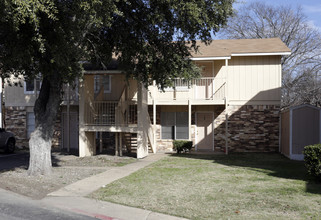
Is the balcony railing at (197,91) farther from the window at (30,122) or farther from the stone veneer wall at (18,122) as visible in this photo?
the window at (30,122)

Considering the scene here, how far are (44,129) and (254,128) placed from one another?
1154cm

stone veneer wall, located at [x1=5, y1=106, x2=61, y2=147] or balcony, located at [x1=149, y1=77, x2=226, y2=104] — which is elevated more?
balcony, located at [x1=149, y1=77, x2=226, y2=104]

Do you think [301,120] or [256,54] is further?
[256,54]

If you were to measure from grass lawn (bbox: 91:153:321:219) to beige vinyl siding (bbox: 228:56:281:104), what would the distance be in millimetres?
6689

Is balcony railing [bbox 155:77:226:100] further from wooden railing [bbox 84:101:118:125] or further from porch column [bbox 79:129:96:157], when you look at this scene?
porch column [bbox 79:129:96:157]

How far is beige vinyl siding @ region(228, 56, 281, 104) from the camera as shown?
17.8 m

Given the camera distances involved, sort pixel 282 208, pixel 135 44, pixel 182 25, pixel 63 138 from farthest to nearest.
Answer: pixel 63 138, pixel 135 44, pixel 182 25, pixel 282 208

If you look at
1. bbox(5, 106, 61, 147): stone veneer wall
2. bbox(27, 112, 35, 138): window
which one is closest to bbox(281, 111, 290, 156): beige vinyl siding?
bbox(5, 106, 61, 147): stone veneer wall

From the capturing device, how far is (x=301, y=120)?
1493 cm

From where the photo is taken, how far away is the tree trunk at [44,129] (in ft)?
33.6

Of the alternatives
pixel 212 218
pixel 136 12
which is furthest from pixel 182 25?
pixel 212 218

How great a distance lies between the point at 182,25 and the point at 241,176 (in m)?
5.14

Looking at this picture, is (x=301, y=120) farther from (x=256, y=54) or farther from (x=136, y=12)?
(x=136, y=12)

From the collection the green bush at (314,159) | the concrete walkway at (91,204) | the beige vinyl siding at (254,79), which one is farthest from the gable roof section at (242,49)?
the concrete walkway at (91,204)
